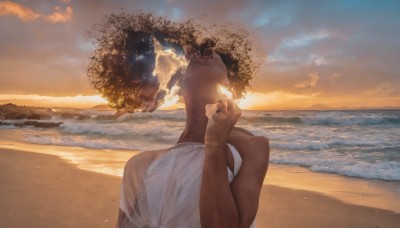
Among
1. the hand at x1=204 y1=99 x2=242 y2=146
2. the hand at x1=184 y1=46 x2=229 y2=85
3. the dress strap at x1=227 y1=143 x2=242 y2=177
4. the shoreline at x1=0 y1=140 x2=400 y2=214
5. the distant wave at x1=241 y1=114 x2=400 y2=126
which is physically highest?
the hand at x1=184 y1=46 x2=229 y2=85

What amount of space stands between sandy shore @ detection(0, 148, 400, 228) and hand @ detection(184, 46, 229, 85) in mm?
5047

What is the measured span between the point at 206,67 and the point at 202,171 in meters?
0.44

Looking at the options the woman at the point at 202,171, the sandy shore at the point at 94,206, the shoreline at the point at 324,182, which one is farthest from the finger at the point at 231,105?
the shoreline at the point at 324,182

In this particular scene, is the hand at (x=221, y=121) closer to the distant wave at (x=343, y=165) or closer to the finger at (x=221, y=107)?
the finger at (x=221, y=107)

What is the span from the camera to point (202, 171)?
184 cm

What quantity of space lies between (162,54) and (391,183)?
31.1ft

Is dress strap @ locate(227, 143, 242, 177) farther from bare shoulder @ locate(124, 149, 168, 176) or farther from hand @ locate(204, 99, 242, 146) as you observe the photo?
bare shoulder @ locate(124, 149, 168, 176)

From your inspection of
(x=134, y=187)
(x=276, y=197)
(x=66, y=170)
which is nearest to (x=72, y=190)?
(x=66, y=170)

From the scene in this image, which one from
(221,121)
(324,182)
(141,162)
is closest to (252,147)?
(221,121)

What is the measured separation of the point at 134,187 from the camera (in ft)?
6.79

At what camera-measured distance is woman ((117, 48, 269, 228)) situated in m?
1.77

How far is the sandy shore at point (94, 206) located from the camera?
690 cm

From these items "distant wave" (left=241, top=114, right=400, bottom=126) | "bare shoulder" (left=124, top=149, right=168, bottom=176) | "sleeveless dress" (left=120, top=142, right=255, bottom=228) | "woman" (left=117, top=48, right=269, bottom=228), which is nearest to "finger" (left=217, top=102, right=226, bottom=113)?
"woman" (left=117, top=48, right=269, bottom=228)

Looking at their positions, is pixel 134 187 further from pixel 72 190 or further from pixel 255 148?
pixel 72 190
